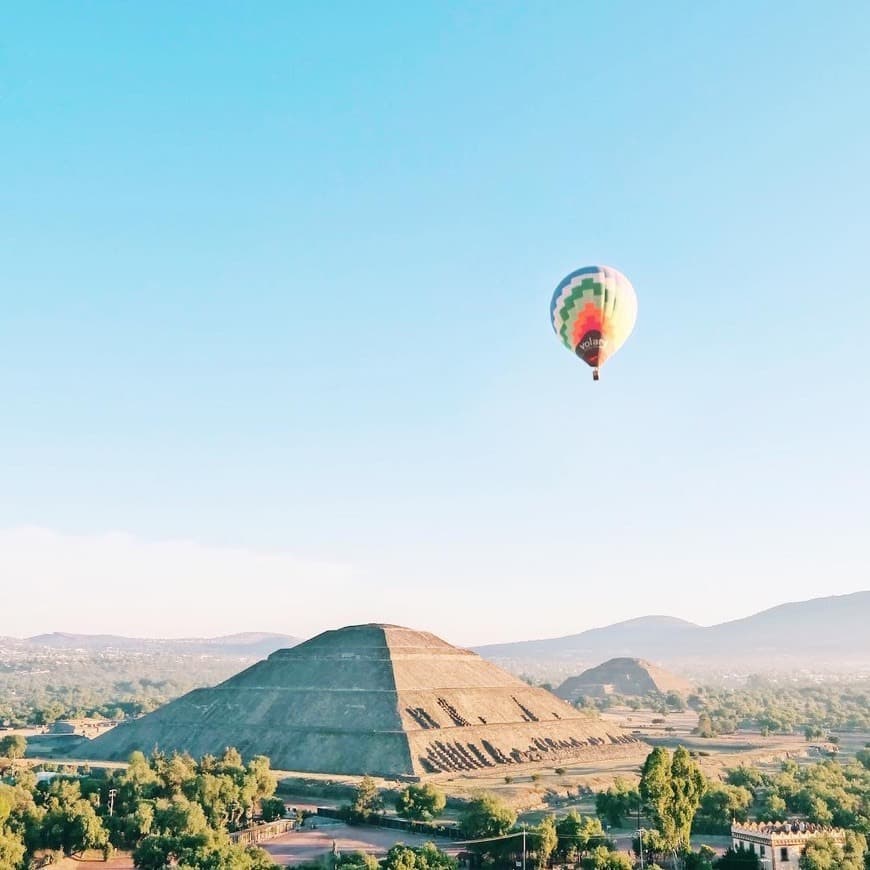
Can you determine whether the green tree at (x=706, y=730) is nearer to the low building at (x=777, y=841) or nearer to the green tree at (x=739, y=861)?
the low building at (x=777, y=841)

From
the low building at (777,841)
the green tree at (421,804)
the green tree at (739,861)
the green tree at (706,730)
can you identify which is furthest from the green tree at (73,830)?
the green tree at (706,730)

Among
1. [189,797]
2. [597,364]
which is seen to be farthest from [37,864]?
[597,364]

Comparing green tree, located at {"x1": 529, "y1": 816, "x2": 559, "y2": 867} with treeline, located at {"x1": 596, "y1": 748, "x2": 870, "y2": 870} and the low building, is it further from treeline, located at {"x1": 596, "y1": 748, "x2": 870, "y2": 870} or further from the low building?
the low building

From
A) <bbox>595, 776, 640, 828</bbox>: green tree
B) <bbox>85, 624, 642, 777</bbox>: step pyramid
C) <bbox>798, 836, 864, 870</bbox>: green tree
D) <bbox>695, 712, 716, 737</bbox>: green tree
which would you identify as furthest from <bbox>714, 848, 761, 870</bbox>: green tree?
<bbox>695, 712, 716, 737</bbox>: green tree

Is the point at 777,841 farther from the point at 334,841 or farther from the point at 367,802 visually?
the point at 367,802

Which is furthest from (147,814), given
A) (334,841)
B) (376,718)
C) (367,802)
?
(376,718)
